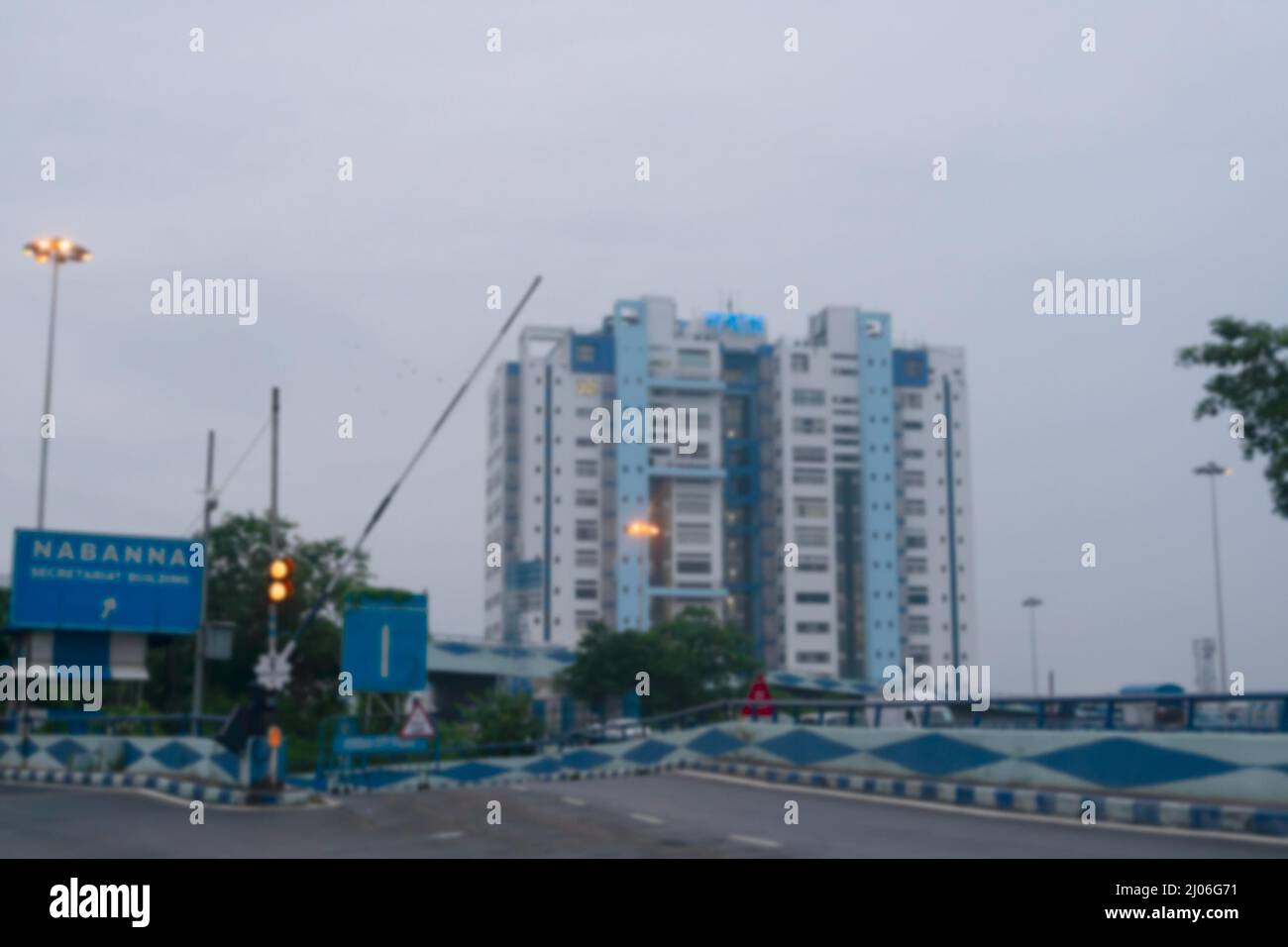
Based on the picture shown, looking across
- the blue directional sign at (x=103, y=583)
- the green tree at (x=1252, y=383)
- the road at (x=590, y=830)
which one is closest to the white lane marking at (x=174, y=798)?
the road at (x=590, y=830)

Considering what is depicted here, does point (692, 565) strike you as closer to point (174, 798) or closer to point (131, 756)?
point (131, 756)

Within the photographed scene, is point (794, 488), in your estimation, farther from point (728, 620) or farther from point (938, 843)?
point (938, 843)

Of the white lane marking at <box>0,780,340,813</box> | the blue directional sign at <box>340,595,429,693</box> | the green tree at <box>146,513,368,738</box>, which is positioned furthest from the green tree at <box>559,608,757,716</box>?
the blue directional sign at <box>340,595,429,693</box>

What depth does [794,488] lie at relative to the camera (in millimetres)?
106875

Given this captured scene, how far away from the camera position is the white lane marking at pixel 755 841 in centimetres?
1255

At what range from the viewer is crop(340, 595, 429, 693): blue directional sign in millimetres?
23844

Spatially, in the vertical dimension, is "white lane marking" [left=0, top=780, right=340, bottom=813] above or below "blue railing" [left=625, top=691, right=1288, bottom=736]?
below

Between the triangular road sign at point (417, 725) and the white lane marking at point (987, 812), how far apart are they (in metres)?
5.26

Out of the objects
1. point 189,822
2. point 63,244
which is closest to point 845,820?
point 189,822

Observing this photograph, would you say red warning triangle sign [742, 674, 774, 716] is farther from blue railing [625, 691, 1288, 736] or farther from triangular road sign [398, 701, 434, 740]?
triangular road sign [398, 701, 434, 740]

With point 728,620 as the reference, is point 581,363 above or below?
above

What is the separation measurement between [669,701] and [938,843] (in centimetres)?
5747

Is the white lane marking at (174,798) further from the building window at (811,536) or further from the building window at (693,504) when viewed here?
the building window at (811,536)

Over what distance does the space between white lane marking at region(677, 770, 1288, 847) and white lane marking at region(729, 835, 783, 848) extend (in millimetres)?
3568
